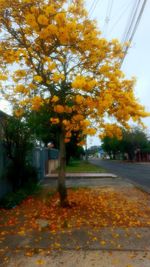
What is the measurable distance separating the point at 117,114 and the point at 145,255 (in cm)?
472

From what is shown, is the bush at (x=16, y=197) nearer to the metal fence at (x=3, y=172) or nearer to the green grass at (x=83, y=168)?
the metal fence at (x=3, y=172)

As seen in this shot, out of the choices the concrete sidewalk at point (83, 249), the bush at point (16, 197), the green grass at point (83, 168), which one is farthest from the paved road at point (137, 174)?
the concrete sidewalk at point (83, 249)

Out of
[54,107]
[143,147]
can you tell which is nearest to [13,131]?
[54,107]

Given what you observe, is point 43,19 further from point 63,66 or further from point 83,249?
point 83,249

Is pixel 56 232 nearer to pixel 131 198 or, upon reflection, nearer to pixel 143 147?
pixel 131 198

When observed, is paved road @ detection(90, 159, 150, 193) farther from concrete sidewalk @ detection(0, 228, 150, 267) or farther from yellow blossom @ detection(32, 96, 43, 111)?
concrete sidewalk @ detection(0, 228, 150, 267)

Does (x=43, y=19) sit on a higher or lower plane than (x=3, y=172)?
higher

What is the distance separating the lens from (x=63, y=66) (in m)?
10.1

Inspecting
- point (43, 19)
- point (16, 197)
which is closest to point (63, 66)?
point (43, 19)

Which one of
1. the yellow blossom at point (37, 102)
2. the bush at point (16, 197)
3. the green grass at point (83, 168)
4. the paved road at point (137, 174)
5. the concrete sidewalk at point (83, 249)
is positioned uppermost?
the yellow blossom at point (37, 102)

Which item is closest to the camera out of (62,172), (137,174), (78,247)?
(78,247)

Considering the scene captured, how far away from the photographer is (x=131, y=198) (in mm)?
12109

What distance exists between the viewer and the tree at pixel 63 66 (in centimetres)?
904

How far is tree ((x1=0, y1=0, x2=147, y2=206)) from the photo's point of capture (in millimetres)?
9039
